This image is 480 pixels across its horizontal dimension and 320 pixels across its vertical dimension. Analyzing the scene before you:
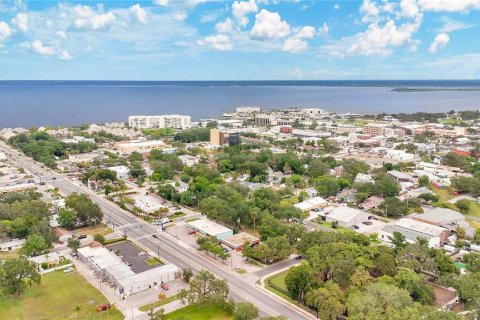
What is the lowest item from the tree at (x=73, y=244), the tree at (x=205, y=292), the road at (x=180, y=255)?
the road at (x=180, y=255)

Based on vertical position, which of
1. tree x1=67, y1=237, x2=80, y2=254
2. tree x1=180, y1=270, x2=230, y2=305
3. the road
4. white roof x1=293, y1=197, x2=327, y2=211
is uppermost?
tree x1=180, y1=270, x2=230, y2=305

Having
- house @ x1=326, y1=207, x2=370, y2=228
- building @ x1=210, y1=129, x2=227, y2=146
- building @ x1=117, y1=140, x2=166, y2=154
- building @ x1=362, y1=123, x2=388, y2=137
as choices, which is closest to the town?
house @ x1=326, y1=207, x2=370, y2=228

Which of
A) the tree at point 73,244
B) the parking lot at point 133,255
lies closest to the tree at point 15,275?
the tree at point 73,244

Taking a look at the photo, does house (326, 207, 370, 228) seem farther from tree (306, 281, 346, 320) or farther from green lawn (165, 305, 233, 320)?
green lawn (165, 305, 233, 320)

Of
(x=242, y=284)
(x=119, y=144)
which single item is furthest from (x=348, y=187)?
(x=119, y=144)

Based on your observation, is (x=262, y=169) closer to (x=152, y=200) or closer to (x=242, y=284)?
(x=152, y=200)

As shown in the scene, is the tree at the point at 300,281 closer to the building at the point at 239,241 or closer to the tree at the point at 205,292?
the tree at the point at 205,292

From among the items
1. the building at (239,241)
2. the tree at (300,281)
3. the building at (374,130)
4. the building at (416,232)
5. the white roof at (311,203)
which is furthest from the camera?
the building at (374,130)
